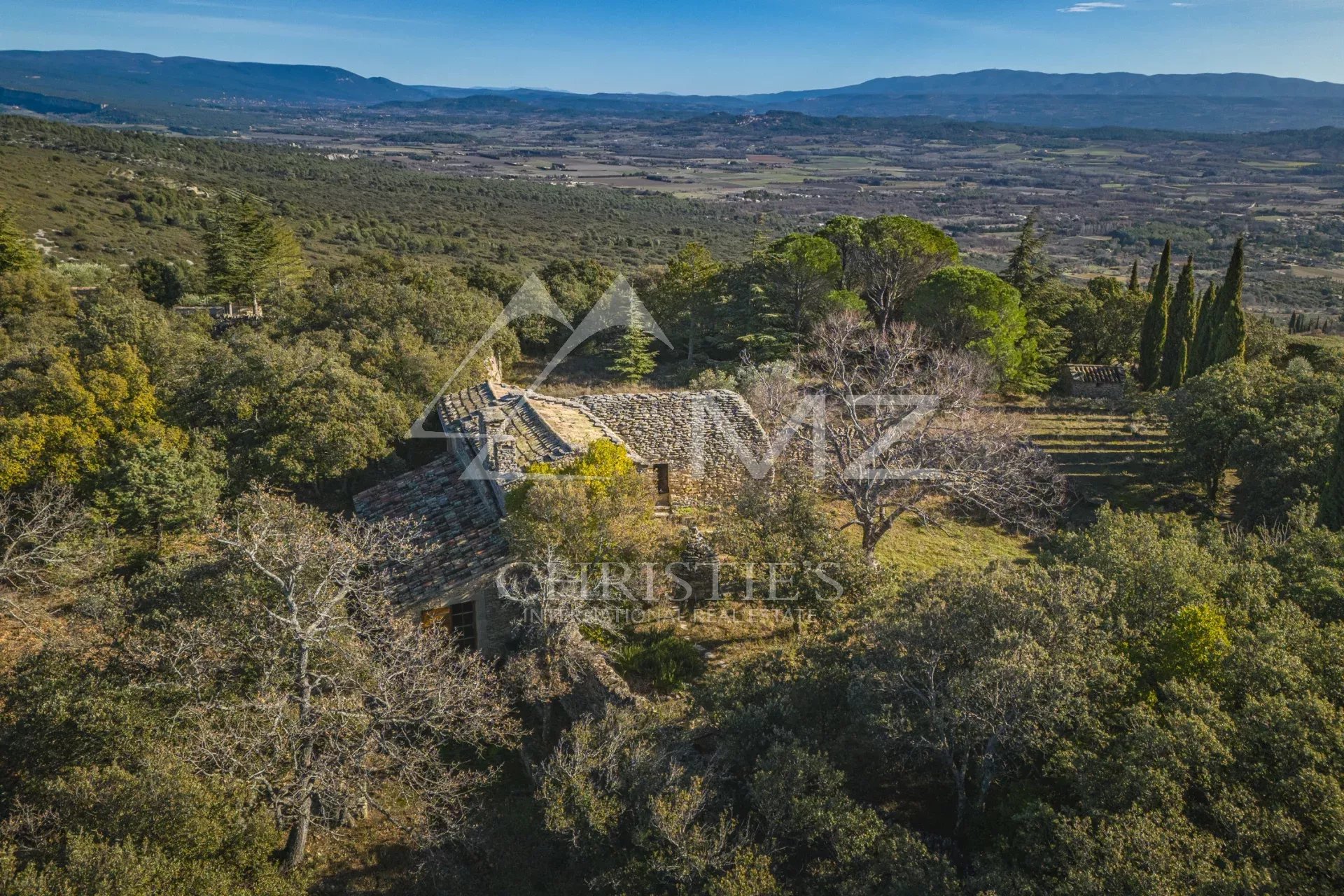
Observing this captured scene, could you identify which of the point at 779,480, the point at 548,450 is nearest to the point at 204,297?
the point at 548,450

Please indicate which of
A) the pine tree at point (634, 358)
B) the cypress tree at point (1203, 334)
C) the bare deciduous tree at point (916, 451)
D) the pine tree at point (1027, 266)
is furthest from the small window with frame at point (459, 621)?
the pine tree at point (1027, 266)

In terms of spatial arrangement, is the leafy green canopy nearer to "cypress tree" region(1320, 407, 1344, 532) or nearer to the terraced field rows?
the terraced field rows

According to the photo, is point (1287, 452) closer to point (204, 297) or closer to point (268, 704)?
point (268, 704)

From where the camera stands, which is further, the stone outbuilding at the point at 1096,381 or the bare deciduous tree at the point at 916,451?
the stone outbuilding at the point at 1096,381

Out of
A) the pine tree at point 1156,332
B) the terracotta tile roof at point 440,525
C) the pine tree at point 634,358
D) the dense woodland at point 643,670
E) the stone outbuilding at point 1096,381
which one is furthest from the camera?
the stone outbuilding at point 1096,381

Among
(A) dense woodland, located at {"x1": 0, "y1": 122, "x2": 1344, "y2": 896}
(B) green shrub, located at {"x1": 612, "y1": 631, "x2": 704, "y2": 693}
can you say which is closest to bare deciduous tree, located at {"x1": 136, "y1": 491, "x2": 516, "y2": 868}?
(A) dense woodland, located at {"x1": 0, "y1": 122, "x2": 1344, "y2": 896}

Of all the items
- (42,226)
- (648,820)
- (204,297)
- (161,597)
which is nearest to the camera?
(648,820)

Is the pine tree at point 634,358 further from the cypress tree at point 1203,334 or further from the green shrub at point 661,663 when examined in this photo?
the cypress tree at point 1203,334
